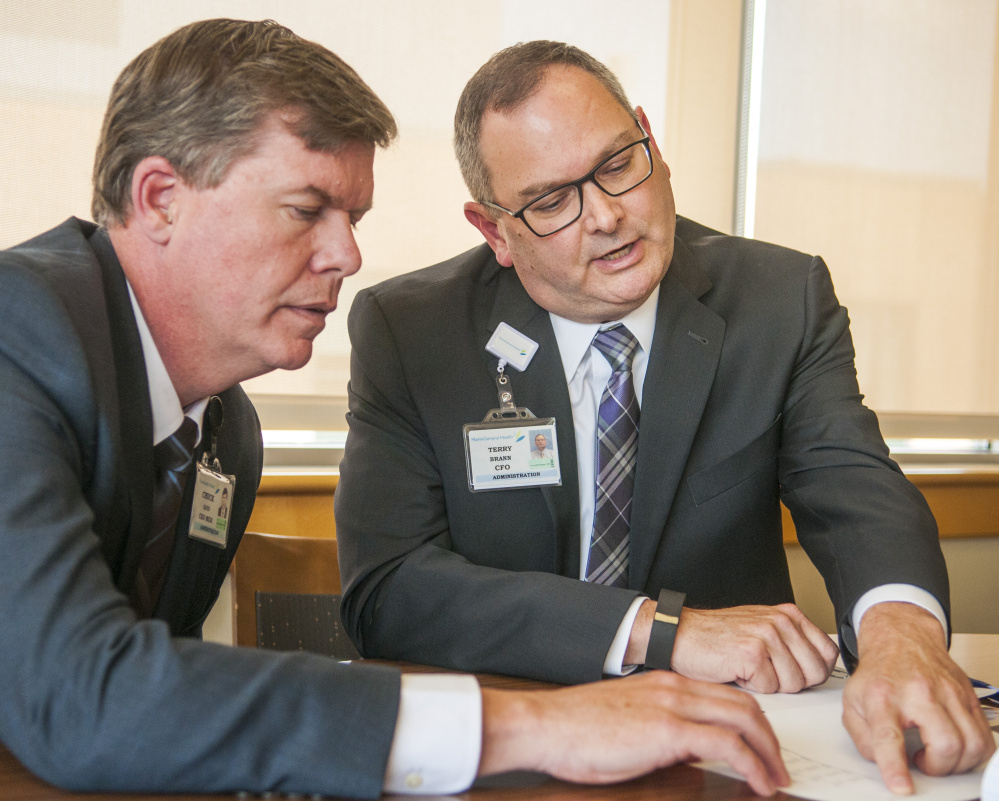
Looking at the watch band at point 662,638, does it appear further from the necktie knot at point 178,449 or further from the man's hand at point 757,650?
the necktie knot at point 178,449

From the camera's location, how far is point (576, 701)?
92 centimetres

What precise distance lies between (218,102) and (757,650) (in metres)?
1.05

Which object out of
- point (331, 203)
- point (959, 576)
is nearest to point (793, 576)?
point (959, 576)

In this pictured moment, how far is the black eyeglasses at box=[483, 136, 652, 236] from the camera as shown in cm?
175

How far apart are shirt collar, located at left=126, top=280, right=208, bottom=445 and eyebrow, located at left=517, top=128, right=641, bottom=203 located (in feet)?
2.50

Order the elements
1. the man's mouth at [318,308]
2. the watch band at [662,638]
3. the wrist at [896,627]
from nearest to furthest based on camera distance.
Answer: the wrist at [896,627], the watch band at [662,638], the man's mouth at [318,308]

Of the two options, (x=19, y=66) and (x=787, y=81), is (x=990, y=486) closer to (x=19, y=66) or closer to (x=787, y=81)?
(x=787, y=81)

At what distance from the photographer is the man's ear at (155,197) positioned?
4.27 ft

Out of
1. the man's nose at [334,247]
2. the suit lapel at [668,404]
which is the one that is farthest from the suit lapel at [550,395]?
the man's nose at [334,247]

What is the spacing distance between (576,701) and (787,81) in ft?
9.24

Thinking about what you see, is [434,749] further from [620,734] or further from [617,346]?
[617,346]

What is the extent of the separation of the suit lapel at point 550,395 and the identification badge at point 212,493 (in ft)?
1.76

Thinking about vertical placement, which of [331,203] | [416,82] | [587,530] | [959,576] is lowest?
[959,576]

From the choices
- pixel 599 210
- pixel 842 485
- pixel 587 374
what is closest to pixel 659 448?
pixel 587 374
